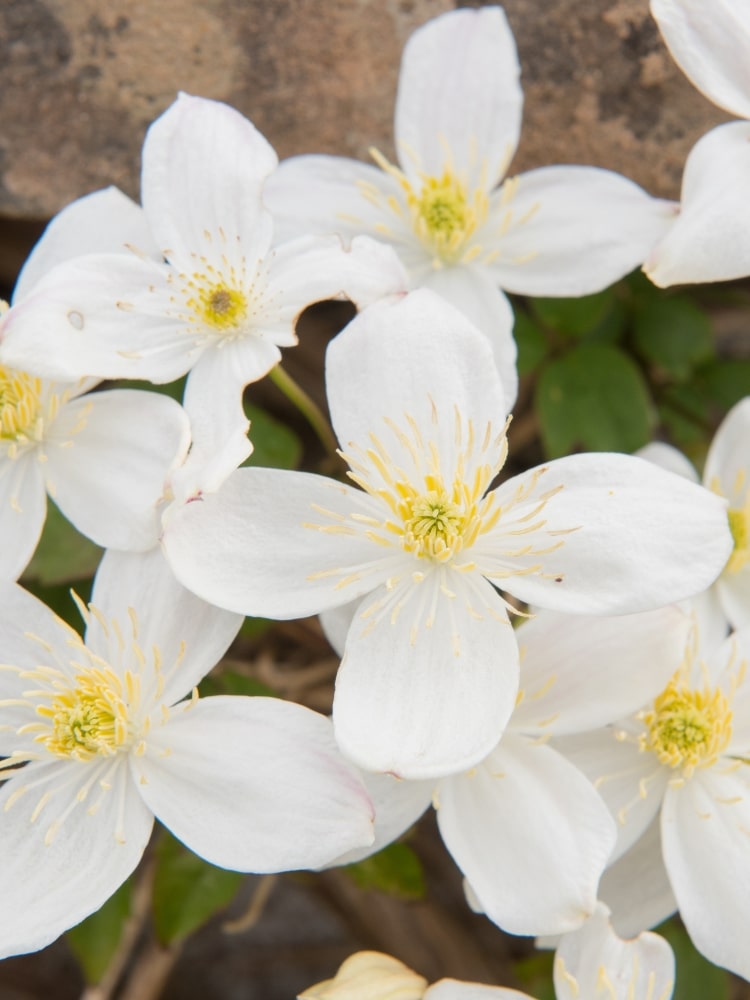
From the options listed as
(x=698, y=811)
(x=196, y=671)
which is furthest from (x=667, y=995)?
(x=196, y=671)

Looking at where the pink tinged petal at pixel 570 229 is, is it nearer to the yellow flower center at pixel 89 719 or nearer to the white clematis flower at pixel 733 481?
the white clematis flower at pixel 733 481

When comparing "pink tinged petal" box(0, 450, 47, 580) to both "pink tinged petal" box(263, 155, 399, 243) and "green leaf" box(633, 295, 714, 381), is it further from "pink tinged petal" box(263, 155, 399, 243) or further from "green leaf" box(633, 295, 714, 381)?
"green leaf" box(633, 295, 714, 381)

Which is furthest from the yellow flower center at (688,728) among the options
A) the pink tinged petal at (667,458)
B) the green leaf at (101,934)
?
the green leaf at (101,934)

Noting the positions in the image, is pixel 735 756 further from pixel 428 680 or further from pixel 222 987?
pixel 222 987

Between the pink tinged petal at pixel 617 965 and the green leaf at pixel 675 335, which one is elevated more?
the green leaf at pixel 675 335

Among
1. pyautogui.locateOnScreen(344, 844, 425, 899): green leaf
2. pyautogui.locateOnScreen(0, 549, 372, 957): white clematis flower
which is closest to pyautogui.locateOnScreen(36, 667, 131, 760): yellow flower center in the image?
pyautogui.locateOnScreen(0, 549, 372, 957): white clematis flower
